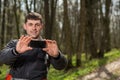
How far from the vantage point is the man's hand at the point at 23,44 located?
3541 mm

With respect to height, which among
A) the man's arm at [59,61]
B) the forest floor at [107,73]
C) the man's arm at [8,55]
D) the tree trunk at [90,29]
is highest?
the man's arm at [8,55]

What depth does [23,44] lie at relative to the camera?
3549mm

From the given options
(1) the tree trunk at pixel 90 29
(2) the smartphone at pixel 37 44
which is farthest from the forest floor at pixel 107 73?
(2) the smartphone at pixel 37 44

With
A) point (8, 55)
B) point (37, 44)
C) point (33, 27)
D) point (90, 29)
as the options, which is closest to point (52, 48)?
point (37, 44)

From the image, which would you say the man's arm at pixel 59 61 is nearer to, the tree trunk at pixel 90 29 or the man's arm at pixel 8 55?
the man's arm at pixel 8 55

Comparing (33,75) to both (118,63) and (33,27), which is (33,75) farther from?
(118,63)

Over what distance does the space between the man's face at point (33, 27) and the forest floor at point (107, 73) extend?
9.76m

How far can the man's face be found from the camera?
3.80 meters

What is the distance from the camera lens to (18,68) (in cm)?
383

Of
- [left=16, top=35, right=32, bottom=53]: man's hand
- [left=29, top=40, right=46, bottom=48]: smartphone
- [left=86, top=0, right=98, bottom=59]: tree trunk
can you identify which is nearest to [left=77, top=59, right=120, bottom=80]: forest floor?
[left=86, top=0, right=98, bottom=59]: tree trunk

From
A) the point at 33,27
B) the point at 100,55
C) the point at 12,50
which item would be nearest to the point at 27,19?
the point at 33,27

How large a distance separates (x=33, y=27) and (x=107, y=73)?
34.4 ft

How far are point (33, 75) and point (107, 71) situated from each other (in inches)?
419

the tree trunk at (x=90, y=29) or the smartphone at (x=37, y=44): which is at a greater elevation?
the smartphone at (x=37, y=44)
